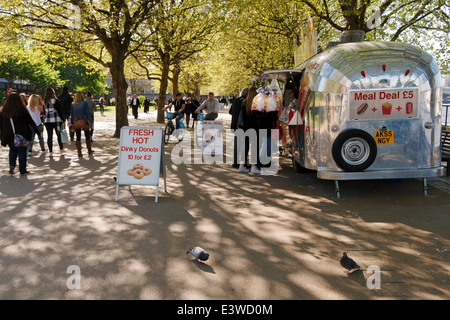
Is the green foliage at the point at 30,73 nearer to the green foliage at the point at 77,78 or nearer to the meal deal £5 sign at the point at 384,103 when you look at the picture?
the green foliage at the point at 77,78

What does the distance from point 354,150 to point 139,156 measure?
375 centimetres

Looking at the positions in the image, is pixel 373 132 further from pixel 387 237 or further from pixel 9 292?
pixel 9 292

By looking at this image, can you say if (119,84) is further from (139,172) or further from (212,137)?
(139,172)

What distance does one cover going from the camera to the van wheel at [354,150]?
23.9 feet

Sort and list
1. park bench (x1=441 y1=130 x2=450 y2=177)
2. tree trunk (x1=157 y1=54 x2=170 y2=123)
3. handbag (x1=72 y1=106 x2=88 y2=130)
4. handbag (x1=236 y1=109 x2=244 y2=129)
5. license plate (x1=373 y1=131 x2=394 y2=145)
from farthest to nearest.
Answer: tree trunk (x1=157 y1=54 x2=170 y2=123) → handbag (x1=72 y1=106 x2=88 y2=130) → handbag (x1=236 y1=109 x2=244 y2=129) → park bench (x1=441 y1=130 x2=450 y2=177) → license plate (x1=373 y1=131 x2=394 y2=145)

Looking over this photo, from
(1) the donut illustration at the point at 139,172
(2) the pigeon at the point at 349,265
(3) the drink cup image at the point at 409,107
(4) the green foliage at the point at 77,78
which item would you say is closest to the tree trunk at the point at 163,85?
(1) the donut illustration at the point at 139,172

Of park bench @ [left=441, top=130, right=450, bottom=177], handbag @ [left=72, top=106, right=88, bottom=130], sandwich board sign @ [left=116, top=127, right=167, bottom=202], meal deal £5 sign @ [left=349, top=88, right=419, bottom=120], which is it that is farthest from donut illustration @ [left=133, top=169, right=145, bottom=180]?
park bench @ [left=441, top=130, right=450, bottom=177]

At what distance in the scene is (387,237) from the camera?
5566 mm

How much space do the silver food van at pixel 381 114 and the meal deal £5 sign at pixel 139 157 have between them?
115 inches

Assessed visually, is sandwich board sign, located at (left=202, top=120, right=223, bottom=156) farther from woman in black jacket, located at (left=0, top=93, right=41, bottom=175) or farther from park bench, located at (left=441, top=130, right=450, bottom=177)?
park bench, located at (left=441, top=130, right=450, bottom=177)

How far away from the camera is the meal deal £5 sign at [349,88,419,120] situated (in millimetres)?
7230

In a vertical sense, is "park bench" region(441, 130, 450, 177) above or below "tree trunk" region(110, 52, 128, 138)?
below

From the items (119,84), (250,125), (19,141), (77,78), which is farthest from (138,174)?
(77,78)

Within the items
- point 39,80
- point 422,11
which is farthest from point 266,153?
point 39,80
